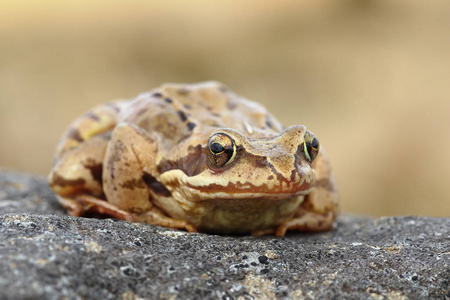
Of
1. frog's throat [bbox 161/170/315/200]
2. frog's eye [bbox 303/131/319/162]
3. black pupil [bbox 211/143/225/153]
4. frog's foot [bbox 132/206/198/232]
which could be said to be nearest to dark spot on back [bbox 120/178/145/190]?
frog's foot [bbox 132/206/198/232]

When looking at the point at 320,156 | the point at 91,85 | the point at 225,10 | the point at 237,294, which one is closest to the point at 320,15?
the point at 225,10

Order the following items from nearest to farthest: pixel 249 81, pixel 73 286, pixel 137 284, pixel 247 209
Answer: pixel 73 286, pixel 137 284, pixel 247 209, pixel 249 81

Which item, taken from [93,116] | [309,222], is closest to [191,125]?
[309,222]

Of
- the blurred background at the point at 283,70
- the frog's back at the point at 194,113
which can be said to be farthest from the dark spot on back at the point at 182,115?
the blurred background at the point at 283,70

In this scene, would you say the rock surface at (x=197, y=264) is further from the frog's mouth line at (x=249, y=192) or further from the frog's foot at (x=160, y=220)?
the frog's mouth line at (x=249, y=192)

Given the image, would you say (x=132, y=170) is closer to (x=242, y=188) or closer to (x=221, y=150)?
→ (x=221, y=150)

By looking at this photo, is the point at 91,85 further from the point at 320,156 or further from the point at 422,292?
the point at 422,292
